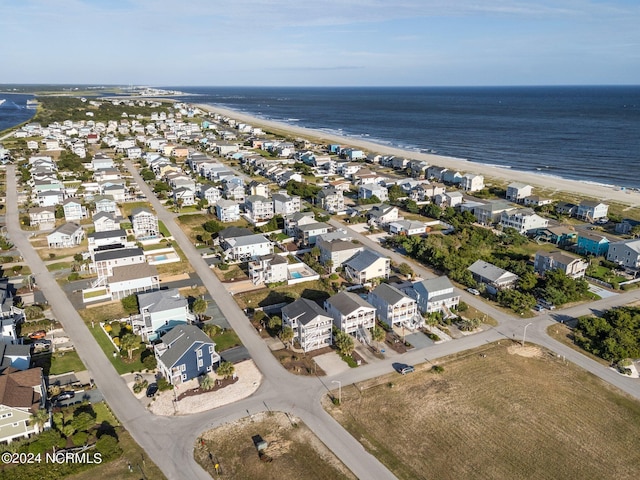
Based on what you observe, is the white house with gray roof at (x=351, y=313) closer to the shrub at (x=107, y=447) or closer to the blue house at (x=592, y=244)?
the shrub at (x=107, y=447)

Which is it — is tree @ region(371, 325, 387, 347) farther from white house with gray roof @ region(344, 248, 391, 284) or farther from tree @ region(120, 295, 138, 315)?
tree @ region(120, 295, 138, 315)

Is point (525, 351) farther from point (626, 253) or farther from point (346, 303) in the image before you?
point (626, 253)

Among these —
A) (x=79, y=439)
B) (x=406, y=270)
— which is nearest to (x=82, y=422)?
(x=79, y=439)

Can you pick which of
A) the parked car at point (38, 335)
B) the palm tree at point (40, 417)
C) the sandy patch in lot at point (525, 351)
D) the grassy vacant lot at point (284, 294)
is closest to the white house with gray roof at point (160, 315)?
the grassy vacant lot at point (284, 294)

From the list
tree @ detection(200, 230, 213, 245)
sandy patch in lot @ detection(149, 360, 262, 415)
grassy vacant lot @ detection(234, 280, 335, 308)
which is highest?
tree @ detection(200, 230, 213, 245)

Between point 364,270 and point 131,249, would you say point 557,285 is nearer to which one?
point 364,270

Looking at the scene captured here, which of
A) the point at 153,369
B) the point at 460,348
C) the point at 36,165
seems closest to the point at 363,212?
the point at 460,348

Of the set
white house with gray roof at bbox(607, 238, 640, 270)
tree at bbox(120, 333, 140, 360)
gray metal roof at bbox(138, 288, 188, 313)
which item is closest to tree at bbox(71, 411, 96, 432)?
tree at bbox(120, 333, 140, 360)
